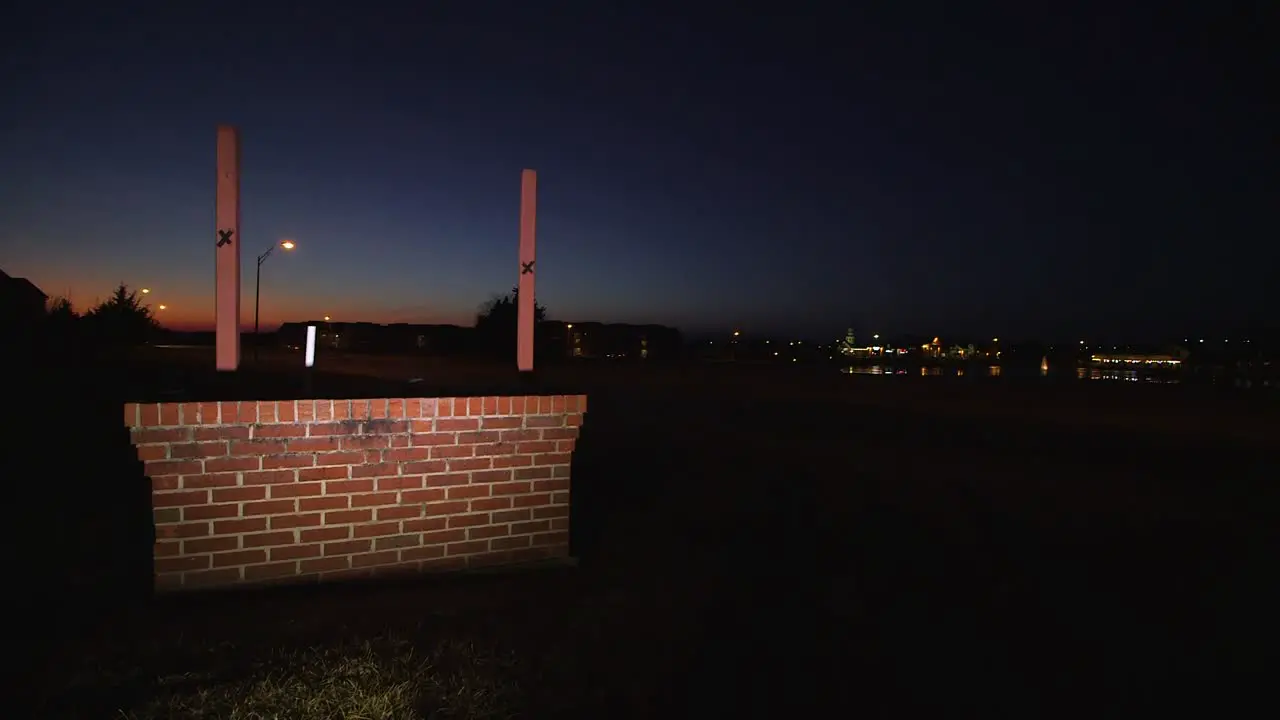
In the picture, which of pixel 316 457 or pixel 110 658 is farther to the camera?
pixel 316 457

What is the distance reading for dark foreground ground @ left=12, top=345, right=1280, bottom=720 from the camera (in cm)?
311

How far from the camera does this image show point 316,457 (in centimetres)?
387

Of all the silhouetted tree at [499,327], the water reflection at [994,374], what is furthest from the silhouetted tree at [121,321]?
the water reflection at [994,374]

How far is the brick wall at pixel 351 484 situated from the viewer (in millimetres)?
3617

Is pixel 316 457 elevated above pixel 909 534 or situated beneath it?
elevated above

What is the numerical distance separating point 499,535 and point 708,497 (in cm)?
345

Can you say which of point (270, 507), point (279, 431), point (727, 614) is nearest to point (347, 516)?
point (270, 507)

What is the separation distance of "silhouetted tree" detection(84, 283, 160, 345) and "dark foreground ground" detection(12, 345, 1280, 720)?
45.8 m

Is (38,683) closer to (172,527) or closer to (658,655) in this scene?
(172,527)

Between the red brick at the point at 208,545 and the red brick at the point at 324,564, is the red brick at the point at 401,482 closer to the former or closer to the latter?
the red brick at the point at 324,564

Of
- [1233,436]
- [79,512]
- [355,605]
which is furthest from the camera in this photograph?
[1233,436]

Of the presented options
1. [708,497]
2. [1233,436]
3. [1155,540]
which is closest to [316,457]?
[708,497]

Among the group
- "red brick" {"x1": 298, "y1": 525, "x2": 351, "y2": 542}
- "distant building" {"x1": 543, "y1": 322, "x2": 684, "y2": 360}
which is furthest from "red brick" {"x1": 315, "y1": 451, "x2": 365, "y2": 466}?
"distant building" {"x1": 543, "y1": 322, "x2": 684, "y2": 360}

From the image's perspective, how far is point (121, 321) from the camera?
172ft
